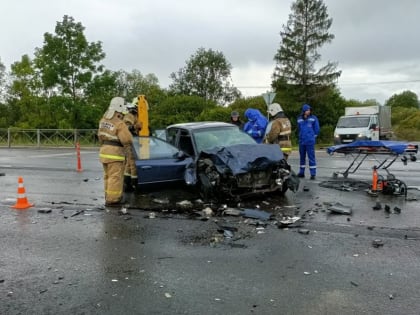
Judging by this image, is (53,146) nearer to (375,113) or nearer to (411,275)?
(375,113)

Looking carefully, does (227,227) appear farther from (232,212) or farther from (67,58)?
(67,58)

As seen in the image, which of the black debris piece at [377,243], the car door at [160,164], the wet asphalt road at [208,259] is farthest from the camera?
the car door at [160,164]

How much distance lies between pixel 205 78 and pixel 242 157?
54.3m

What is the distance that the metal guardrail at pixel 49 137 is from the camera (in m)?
27.1

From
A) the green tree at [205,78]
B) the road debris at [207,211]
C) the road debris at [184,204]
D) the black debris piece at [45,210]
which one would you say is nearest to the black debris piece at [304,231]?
the road debris at [207,211]

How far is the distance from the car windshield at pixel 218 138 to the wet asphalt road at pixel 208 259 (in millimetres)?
1106

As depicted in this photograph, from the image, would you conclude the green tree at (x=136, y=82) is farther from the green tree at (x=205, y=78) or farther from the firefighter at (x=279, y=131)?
the firefighter at (x=279, y=131)

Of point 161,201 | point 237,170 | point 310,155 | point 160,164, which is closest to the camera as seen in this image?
point 237,170

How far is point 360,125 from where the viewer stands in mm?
23844

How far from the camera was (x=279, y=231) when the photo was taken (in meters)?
5.67

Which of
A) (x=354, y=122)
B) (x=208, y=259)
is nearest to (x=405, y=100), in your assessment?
(x=354, y=122)

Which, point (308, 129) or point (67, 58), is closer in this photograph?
point (308, 129)

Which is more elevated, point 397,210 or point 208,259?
point 397,210

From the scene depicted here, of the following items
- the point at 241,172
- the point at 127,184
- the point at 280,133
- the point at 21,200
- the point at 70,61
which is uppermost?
the point at 70,61
